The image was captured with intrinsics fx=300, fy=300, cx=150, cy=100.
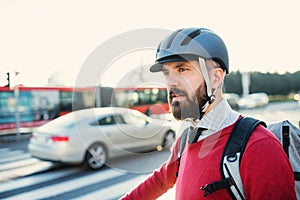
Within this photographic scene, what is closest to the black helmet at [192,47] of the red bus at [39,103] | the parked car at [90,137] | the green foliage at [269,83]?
the parked car at [90,137]

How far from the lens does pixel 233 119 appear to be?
1.47 metres

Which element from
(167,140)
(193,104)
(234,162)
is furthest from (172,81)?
(167,140)

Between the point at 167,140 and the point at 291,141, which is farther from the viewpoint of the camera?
the point at 167,140

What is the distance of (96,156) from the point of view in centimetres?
678

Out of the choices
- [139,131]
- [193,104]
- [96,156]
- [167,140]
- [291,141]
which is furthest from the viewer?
[167,140]

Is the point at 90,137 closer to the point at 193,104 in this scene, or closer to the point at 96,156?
the point at 96,156

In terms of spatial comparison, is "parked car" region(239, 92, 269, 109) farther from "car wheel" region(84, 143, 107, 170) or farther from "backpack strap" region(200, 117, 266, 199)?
"backpack strap" region(200, 117, 266, 199)

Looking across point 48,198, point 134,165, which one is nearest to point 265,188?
point 48,198

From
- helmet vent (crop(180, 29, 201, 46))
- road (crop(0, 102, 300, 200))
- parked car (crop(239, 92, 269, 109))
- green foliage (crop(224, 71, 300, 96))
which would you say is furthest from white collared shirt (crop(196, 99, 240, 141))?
green foliage (crop(224, 71, 300, 96))

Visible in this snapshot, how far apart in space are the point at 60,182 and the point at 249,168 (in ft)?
17.5

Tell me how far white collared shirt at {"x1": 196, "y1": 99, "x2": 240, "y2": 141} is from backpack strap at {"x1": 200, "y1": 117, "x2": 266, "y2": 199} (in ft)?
0.43

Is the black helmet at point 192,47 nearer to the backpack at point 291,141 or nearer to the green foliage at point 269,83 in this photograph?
the backpack at point 291,141

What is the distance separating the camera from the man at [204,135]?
3.80 feet

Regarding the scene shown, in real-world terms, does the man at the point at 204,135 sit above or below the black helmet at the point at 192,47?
below
